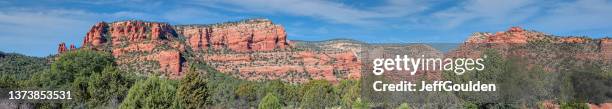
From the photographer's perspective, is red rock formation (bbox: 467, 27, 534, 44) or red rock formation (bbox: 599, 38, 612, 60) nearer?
red rock formation (bbox: 599, 38, 612, 60)

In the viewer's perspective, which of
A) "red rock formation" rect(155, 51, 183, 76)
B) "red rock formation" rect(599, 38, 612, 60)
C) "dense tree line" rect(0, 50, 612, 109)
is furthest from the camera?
"red rock formation" rect(155, 51, 183, 76)

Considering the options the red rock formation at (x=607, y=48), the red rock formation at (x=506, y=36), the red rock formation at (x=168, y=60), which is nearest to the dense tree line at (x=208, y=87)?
the red rock formation at (x=607, y=48)

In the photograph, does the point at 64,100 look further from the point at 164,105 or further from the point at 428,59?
the point at 428,59

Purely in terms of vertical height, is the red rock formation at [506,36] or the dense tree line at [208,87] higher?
the red rock formation at [506,36]

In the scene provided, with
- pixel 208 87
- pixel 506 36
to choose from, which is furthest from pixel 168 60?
pixel 208 87

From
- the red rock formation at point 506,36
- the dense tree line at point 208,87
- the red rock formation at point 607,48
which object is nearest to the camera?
the dense tree line at point 208,87

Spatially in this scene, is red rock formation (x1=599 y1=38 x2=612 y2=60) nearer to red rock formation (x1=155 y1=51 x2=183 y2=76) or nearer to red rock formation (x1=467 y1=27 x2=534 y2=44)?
red rock formation (x1=467 y1=27 x2=534 y2=44)

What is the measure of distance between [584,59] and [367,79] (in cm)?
3703

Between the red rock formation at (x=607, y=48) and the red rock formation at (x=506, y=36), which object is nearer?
the red rock formation at (x=607, y=48)

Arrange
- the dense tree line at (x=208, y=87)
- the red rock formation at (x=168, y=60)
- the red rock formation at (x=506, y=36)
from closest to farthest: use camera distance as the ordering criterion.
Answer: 1. the dense tree line at (x=208, y=87)
2. the red rock formation at (x=506, y=36)
3. the red rock formation at (x=168, y=60)

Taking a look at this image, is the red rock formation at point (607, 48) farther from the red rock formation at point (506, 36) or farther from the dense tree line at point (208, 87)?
the dense tree line at point (208, 87)

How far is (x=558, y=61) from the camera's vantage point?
5875cm

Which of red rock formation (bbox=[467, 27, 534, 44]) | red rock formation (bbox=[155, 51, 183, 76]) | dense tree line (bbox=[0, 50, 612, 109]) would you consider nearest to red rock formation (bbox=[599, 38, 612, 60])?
red rock formation (bbox=[467, 27, 534, 44])

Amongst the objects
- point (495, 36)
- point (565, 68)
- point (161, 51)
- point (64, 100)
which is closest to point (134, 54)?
point (161, 51)
